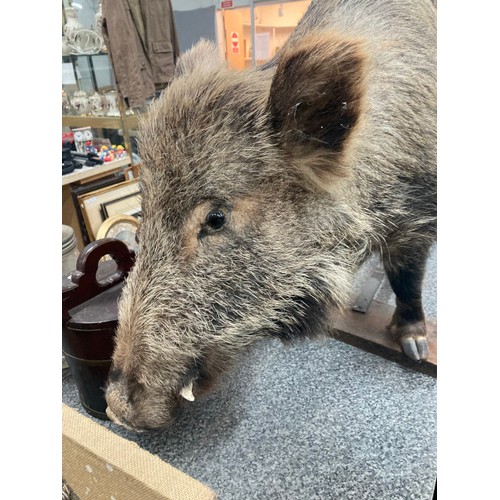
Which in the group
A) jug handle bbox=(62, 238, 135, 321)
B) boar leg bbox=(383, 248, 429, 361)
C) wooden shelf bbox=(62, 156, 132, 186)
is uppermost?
wooden shelf bbox=(62, 156, 132, 186)

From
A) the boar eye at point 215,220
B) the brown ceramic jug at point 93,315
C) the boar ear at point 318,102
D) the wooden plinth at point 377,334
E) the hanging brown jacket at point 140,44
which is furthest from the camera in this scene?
the wooden plinth at point 377,334

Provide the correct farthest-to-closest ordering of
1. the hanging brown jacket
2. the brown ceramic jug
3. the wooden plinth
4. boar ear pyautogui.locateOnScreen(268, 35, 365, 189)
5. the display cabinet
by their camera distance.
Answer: the wooden plinth
the brown ceramic jug
the display cabinet
the hanging brown jacket
boar ear pyautogui.locateOnScreen(268, 35, 365, 189)

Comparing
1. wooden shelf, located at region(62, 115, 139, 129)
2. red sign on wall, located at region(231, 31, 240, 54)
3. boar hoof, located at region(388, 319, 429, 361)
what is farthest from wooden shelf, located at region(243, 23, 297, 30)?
boar hoof, located at region(388, 319, 429, 361)

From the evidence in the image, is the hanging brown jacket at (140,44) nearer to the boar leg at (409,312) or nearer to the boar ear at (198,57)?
the boar ear at (198,57)

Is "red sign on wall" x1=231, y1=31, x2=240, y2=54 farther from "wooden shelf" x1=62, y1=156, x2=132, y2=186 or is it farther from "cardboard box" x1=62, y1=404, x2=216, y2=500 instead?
"cardboard box" x1=62, y1=404, x2=216, y2=500

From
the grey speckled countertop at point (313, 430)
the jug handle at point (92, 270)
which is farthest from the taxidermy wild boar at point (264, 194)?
the jug handle at point (92, 270)

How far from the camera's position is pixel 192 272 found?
70 centimetres

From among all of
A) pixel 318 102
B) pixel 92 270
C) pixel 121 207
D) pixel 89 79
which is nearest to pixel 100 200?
pixel 121 207

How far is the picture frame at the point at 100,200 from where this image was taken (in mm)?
1087

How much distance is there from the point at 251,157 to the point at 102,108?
57 centimetres

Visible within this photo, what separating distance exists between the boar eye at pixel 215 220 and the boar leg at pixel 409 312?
1.65 ft

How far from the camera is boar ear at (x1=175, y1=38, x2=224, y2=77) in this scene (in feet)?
2.48

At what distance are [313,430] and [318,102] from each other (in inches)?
31.3
